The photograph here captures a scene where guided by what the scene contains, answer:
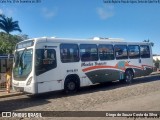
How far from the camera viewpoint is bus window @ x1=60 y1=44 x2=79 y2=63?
14797 millimetres

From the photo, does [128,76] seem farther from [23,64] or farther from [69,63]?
[23,64]

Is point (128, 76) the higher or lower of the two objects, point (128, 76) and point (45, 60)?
the lower

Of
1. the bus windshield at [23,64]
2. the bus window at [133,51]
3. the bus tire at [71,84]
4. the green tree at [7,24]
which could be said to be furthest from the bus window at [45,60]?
the green tree at [7,24]

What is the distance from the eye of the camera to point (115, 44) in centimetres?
1825

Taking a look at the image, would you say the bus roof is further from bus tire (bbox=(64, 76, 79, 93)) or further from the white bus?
bus tire (bbox=(64, 76, 79, 93))

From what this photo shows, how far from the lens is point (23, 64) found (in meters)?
14.1

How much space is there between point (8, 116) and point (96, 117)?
10.8 feet

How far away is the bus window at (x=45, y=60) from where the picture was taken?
1357 cm

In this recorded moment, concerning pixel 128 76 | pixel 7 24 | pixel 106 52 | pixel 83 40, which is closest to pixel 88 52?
pixel 83 40

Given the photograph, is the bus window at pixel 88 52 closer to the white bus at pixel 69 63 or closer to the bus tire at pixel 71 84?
the white bus at pixel 69 63

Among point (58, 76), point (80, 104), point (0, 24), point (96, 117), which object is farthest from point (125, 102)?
point (0, 24)

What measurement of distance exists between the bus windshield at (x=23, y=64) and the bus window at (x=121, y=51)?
665 cm

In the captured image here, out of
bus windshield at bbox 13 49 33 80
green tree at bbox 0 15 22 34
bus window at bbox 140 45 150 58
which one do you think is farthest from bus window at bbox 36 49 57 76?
green tree at bbox 0 15 22 34

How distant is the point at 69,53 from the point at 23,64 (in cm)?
265
